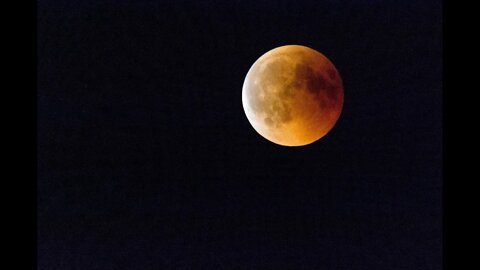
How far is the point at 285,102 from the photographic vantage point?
201 inches

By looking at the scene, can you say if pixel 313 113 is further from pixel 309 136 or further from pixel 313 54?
pixel 313 54

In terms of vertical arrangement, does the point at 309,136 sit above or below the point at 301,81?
below

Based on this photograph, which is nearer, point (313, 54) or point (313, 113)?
point (313, 113)

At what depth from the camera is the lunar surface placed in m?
5.09

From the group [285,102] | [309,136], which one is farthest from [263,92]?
[309,136]

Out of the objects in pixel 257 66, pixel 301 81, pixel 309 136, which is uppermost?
pixel 257 66

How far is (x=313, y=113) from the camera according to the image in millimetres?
5102

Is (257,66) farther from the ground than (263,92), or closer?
farther from the ground

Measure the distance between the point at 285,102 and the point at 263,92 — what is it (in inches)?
11.3

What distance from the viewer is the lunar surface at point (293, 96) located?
200 inches

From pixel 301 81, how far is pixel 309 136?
62 centimetres

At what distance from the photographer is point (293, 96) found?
5082 mm

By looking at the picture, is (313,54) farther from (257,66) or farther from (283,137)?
(283,137)

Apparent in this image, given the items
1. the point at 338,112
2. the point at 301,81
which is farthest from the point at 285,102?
the point at 338,112
